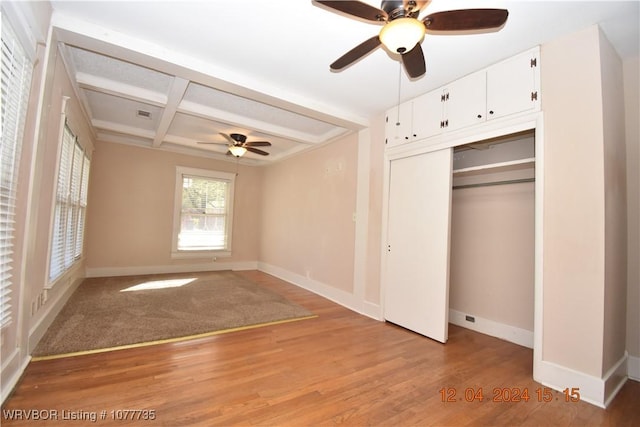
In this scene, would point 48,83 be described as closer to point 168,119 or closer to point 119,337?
point 168,119

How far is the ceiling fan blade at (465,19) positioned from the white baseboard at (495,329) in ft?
9.70

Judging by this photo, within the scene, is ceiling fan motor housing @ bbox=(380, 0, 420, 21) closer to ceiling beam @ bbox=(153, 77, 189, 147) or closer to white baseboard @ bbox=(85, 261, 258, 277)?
ceiling beam @ bbox=(153, 77, 189, 147)

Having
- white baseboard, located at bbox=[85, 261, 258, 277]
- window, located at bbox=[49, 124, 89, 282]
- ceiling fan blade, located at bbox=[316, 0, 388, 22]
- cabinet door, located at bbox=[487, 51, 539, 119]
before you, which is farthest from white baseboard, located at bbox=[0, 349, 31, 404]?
cabinet door, located at bbox=[487, 51, 539, 119]

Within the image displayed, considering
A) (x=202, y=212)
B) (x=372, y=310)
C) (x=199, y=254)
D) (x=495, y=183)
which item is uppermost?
(x=495, y=183)

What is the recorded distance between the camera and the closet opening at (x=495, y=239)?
3.08 metres

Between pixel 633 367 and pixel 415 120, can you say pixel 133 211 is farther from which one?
pixel 633 367

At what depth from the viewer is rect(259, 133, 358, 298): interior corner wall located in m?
4.54

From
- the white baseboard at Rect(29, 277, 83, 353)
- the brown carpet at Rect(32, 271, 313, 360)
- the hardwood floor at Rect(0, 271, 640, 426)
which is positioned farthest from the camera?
the brown carpet at Rect(32, 271, 313, 360)

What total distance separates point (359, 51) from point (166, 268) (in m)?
5.93

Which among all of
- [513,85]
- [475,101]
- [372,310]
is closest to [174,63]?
[475,101]

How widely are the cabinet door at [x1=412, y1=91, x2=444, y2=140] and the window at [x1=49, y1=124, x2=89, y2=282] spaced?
3.89 metres

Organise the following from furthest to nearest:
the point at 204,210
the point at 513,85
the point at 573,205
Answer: the point at 204,210, the point at 513,85, the point at 573,205

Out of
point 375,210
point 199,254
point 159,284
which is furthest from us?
point 199,254

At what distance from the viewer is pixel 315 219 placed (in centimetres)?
531
